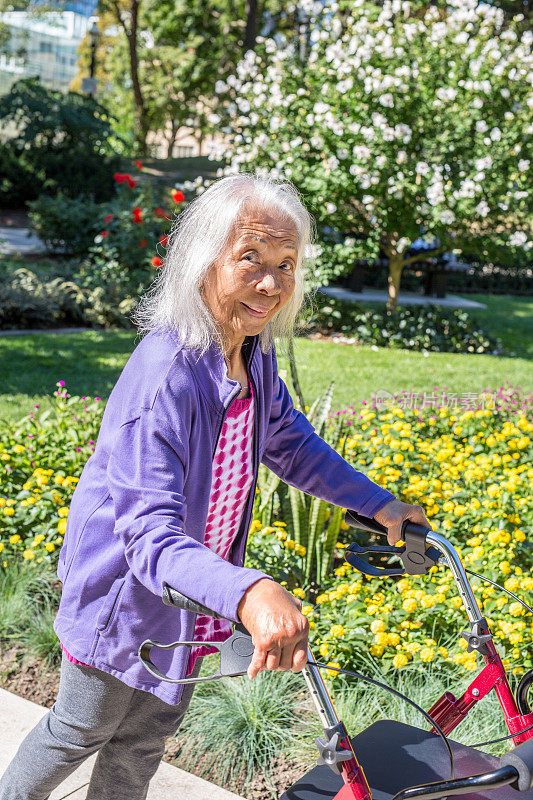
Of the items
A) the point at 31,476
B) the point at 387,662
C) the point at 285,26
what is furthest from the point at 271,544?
the point at 285,26

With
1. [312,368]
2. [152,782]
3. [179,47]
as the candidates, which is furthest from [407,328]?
[179,47]

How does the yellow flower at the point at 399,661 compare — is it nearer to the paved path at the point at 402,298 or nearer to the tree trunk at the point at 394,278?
the tree trunk at the point at 394,278

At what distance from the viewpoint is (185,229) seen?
1763mm

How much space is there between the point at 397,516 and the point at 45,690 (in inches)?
71.8

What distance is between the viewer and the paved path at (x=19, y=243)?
1316 cm

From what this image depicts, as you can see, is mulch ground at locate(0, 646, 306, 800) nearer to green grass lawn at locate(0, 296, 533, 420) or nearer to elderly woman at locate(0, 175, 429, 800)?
elderly woman at locate(0, 175, 429, 800)

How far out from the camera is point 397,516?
1881 millimetres

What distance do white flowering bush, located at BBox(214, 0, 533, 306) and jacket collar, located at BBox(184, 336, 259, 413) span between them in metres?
8.43

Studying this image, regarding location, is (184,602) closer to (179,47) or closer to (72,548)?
(72,548)

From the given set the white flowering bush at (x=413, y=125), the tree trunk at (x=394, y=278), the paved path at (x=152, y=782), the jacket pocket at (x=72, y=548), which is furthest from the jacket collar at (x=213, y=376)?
the tree trunk at (x=394, y=278)

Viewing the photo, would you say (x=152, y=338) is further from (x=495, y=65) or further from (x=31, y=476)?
(x=495, y=65)

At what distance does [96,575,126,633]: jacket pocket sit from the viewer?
170 centimetres

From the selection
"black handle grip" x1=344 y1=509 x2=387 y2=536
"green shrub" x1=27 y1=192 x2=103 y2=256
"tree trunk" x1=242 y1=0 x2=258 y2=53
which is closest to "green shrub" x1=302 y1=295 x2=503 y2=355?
"green shrub" x1=27 y1=192 x2=103 y2=256

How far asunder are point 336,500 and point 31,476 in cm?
262
